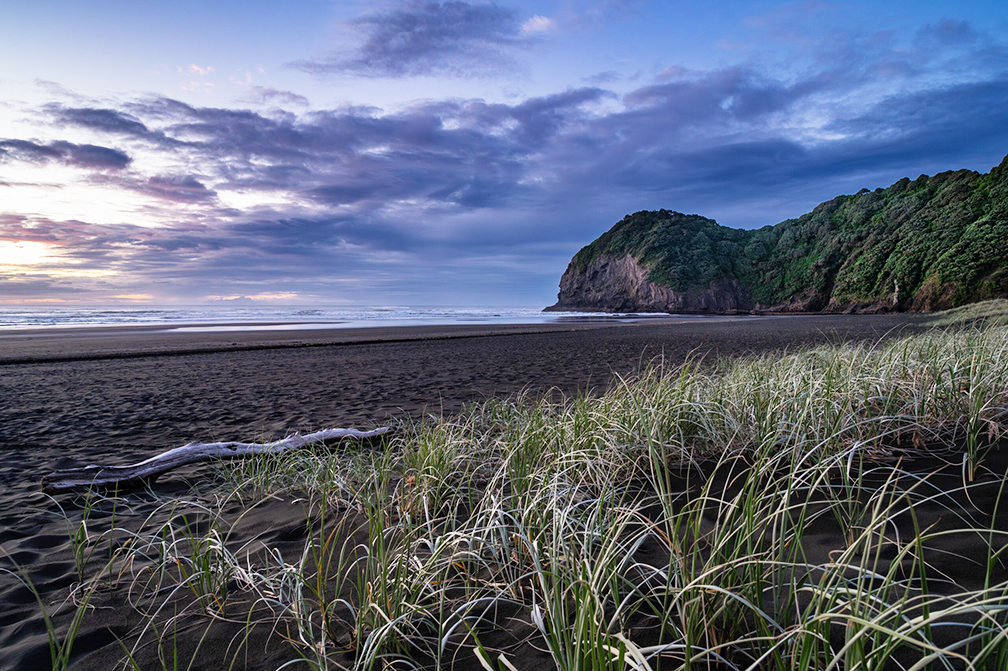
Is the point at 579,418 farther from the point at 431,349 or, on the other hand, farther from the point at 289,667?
the point at 431,349

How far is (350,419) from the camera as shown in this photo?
702 cm

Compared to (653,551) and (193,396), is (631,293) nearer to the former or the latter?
(193,396)

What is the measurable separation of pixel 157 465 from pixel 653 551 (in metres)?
4.55

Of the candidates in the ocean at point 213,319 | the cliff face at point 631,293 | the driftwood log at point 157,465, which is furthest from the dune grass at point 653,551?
the cliff face at point 631,293

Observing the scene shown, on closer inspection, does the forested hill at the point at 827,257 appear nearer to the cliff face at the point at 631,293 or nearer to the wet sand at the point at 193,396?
the cliff face at the point at 631,293

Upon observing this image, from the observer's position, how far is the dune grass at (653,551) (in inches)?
59.9

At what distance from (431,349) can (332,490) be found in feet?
42.9

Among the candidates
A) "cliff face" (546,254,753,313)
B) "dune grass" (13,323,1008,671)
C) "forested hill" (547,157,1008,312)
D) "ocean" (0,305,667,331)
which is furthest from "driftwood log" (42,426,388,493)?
"cliff face" (546,254,753,313)

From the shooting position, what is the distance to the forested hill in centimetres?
4853

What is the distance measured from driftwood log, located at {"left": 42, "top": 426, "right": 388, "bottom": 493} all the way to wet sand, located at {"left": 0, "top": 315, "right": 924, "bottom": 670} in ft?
0.53

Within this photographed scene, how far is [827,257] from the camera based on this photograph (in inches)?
2803

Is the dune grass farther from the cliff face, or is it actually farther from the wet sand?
the cliff face

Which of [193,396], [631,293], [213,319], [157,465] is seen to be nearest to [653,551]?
[157,465]

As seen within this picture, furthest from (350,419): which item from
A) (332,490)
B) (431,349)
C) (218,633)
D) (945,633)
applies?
(431,349)
